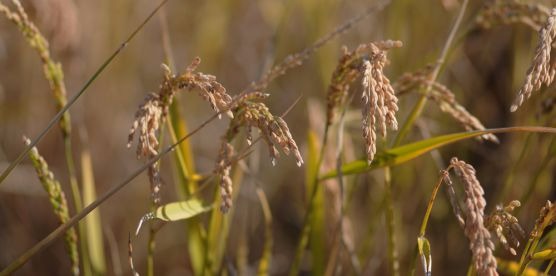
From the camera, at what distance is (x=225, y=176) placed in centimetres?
93

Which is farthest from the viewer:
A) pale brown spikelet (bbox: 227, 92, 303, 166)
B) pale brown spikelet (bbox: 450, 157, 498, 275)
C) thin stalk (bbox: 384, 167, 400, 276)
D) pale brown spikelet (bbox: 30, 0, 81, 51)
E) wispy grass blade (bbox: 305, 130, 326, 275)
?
pale brown spikelet (bbox: 30, 0, 81, 51)

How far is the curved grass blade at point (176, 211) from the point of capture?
3.19 ft

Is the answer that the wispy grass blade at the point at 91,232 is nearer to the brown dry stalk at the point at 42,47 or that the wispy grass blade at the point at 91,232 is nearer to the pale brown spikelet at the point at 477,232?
the brown dry stalk at the point at 42,47

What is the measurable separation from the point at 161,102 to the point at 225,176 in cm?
15

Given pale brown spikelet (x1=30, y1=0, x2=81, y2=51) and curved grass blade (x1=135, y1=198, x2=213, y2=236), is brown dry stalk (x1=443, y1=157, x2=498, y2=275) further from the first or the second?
pale brown spikelet (x1=30, y1=0, x2=81, y2=51)

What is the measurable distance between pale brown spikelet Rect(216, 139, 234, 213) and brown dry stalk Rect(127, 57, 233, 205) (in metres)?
0.08

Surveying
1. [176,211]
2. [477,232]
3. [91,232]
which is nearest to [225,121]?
[91,232]

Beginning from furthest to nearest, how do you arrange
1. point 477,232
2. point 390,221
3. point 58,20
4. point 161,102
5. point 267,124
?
point 58,20 → point 390,221 → point 161,102 → point 267,124 → point 477,232

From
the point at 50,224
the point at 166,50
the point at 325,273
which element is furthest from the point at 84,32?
the point at 325,273

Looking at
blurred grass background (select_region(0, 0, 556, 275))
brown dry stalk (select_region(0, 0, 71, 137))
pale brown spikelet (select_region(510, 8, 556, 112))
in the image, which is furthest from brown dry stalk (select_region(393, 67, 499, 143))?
blurred grass background (select_region(0, 0, 556, 275))

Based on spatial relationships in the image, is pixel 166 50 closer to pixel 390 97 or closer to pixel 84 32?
pixel 390 97

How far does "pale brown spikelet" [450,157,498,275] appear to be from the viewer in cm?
74

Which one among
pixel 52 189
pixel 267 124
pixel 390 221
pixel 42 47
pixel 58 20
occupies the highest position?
pixel 58 20

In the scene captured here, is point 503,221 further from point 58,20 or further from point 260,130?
point 58,20
